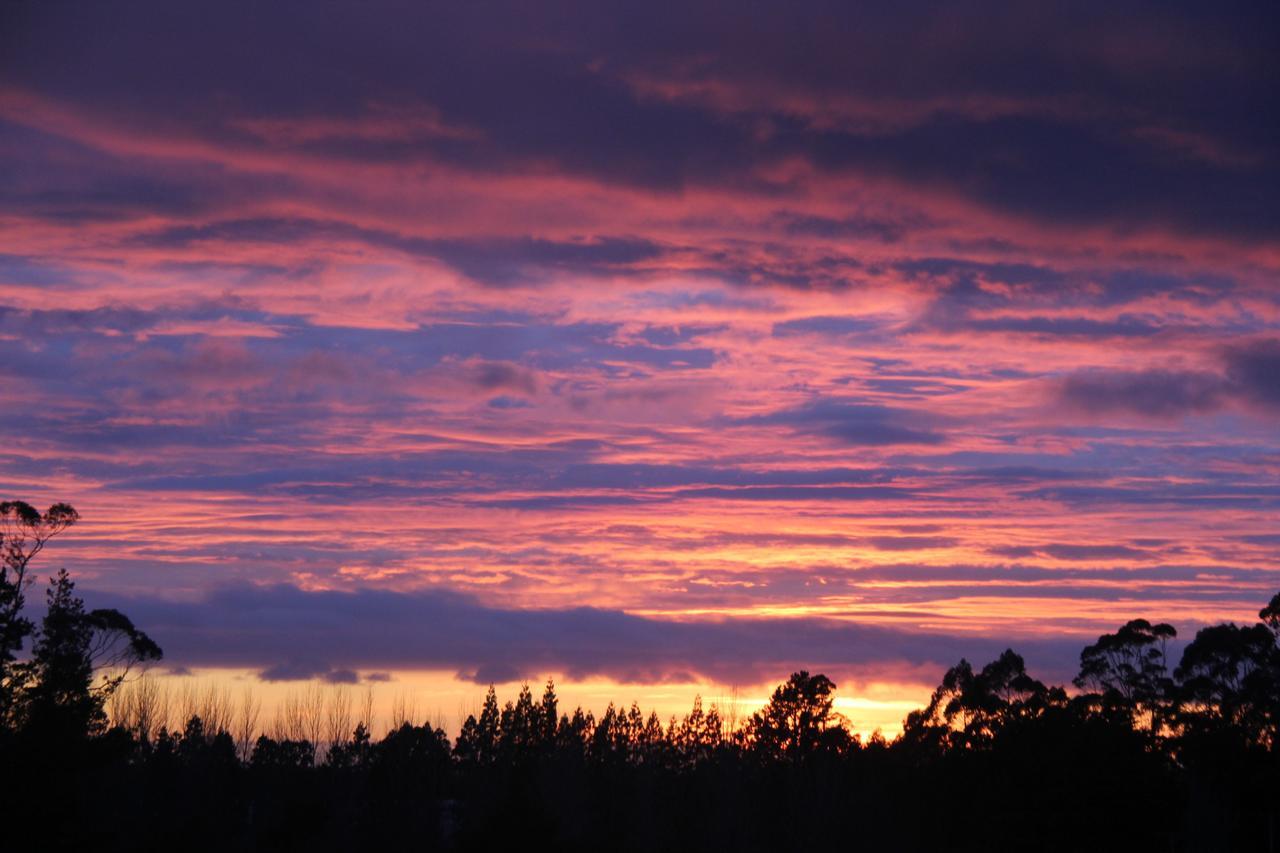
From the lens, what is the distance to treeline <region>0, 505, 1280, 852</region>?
1654 inches

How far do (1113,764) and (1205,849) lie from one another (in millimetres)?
4338

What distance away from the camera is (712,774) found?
2859 inches

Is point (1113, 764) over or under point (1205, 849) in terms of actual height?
over

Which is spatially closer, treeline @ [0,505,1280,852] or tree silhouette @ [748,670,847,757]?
treeline @ [0,505,1280,852]

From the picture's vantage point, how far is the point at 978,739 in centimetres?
7375

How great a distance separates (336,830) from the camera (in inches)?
2339

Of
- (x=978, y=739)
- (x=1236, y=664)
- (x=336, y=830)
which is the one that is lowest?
(x=336, y=830)

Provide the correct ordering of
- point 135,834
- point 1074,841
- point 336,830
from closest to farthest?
1. point 1074,841
2. point 135,834
3. point 336,830

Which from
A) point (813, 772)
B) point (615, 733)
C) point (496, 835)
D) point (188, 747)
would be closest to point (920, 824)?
point (813, 772)

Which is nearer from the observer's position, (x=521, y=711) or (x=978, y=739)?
(x=978, y=739)

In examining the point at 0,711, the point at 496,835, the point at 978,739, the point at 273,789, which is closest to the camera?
the point at 496,835

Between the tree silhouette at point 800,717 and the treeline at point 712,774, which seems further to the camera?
the tree silhouette at point 800,717

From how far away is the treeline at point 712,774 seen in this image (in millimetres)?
42000

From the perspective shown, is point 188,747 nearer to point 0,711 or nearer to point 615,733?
point 615,733
